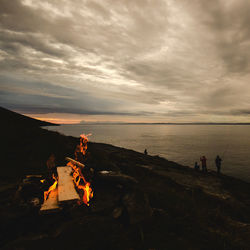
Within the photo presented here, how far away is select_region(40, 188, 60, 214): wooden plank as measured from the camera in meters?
4.59

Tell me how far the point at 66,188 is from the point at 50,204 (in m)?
0.76

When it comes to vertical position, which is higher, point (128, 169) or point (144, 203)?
point (144, 203)

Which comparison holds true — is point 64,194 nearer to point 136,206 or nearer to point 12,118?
point 136,206

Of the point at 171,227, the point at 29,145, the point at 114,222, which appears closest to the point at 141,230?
the point at 114,222

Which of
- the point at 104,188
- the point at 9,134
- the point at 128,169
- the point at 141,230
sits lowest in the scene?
the point at 128,169

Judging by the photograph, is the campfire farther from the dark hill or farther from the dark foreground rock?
the dark hill

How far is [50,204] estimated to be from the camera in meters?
4.83

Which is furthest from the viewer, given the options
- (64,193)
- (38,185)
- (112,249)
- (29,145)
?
(29,145)

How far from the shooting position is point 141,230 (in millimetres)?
4742

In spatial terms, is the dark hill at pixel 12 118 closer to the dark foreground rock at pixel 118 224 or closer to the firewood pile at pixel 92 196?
the dark foreground rock at pixel 118 224

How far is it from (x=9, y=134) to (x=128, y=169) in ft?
30.5

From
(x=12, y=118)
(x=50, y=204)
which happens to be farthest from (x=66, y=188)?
(x=12, y=118)

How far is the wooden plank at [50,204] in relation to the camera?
4.59 m

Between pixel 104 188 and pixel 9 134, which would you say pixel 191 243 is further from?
pixel 9 134
